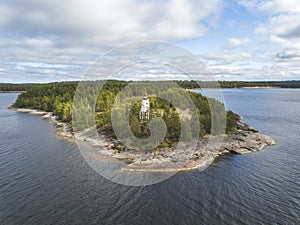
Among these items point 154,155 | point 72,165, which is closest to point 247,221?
point 154,155

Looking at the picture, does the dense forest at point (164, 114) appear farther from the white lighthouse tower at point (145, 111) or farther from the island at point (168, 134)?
the white lighthouse tower at point (145, 111)

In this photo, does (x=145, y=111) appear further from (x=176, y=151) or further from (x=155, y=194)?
(x=155, y=194)

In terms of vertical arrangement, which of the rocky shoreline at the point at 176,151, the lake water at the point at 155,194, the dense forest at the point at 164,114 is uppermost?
the dense forest at the point at 164,114

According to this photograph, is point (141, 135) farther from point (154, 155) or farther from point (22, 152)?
point (22, 152)

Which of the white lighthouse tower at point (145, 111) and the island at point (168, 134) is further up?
the white lighthouse tower at point (145, 111)

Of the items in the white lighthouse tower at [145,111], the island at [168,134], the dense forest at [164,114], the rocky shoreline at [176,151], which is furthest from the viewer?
the white lighthouse tower at [145,111]

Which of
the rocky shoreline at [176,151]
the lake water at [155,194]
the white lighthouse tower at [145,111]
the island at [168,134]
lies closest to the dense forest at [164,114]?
the island at [168,134]

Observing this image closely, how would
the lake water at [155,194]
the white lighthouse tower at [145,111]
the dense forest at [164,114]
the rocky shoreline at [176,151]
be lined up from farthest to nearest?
1. the white lighthouse tower at [145,111]
2. the dense forest at [164,114]
3. the rocky shoreline at [176,151]
4. the lake water at [155,194]
